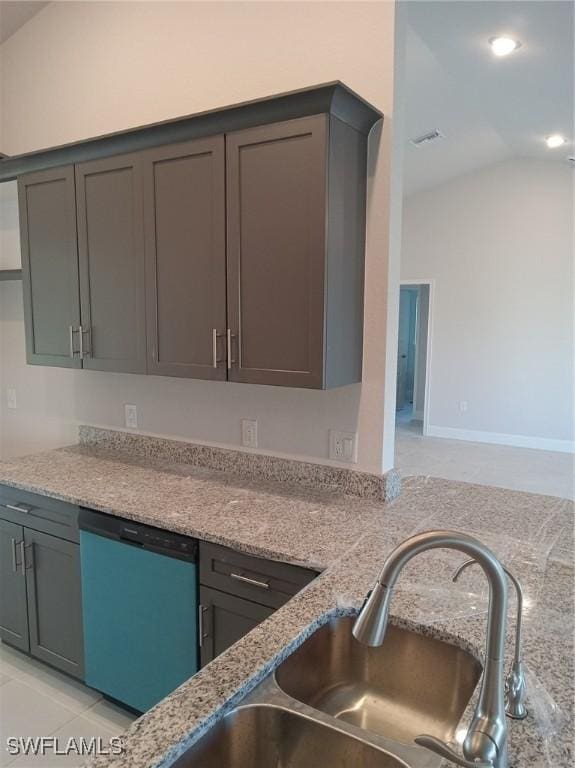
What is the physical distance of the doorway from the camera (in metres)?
7.49

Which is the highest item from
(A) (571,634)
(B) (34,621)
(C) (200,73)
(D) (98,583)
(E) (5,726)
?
(C) (200,73)

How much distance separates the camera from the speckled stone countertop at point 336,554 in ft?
3.22

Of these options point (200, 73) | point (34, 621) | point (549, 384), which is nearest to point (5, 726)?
point (34, 621)

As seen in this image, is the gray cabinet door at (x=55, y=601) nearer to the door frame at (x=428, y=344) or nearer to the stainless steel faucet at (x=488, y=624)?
the stainless steel faucet at (x=488, y=624)

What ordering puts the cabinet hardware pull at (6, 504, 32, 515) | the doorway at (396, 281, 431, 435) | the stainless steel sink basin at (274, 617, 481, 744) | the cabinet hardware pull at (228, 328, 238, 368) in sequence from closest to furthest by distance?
1. the stainless steel sink basin at (274, 617, 481, 744)
2. the cabinet hardware pull at (228, 328, 238, 368)
3. the cabinet hardware pull at (6, 504, 32, 515)
4. the doorway at (396, 281, 431, 435)

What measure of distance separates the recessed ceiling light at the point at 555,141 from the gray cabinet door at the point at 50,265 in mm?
4863

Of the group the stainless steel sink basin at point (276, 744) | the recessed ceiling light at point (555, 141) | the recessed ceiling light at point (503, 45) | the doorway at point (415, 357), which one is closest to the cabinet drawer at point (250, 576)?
the stainless steel sink basin at point (276, 744)

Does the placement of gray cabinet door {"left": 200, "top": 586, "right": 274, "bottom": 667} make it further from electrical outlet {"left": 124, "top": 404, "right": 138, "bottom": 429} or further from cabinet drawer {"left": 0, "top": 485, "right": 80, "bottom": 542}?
electrical outlet {"left": 124, "top": 404, "right": 138, "bottom": 429}

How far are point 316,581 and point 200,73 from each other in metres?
2.26

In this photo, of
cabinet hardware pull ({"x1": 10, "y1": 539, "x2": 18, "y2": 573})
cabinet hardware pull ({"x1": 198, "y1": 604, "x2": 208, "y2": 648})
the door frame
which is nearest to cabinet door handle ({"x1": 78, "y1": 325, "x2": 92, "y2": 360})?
cabinet hardware pull ({"x1": 10, "y1": 539, "x2": 18, "y2": 573})

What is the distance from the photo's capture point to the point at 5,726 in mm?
Result: 2158

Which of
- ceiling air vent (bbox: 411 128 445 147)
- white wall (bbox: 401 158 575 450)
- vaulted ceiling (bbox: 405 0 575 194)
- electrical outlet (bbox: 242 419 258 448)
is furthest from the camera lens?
white wall (bbox: 401 158 575 450)

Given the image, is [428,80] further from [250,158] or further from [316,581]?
[316,581]

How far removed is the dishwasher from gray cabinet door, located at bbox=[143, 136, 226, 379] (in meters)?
0.69
